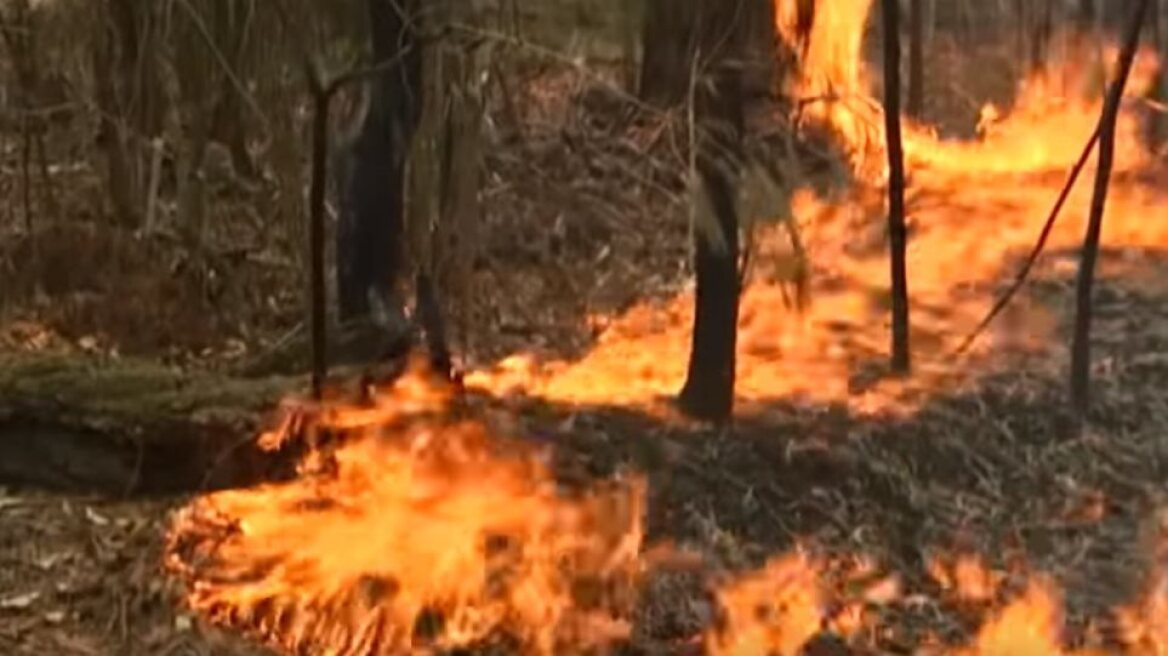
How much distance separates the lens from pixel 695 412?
9484 mm

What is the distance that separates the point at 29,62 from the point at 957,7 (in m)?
11.3

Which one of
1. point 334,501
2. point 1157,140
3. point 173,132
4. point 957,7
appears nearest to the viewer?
point 334,501

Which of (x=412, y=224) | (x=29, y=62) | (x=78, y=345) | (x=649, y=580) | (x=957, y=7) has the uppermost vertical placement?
(x=957, y=7)

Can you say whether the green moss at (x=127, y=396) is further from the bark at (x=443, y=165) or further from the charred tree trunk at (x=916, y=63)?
the charred tree trunk at (x=916, y=63)

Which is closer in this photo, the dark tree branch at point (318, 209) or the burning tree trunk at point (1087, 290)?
the dark tree branch at point (318, 209)

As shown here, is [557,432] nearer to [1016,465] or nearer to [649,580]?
[649,580]

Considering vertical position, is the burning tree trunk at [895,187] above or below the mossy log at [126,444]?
above

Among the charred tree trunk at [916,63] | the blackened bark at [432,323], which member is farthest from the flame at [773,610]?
the charred tree trunk at [916,63]

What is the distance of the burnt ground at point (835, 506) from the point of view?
6.18 m

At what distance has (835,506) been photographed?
8.77m

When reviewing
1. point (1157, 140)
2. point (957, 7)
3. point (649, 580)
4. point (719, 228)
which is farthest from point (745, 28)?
point (957, 7)

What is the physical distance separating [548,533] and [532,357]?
4065 millimetres

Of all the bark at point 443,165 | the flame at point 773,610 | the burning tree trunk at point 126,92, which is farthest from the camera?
the burning tree trunk at point 126,92

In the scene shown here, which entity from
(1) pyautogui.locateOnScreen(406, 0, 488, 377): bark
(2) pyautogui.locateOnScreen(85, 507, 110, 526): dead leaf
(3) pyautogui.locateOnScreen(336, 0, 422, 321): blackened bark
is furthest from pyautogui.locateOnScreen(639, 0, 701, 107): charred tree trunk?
(2) pyautogui.locateOnScreen(85, 507, 110, 526): dead leaf
